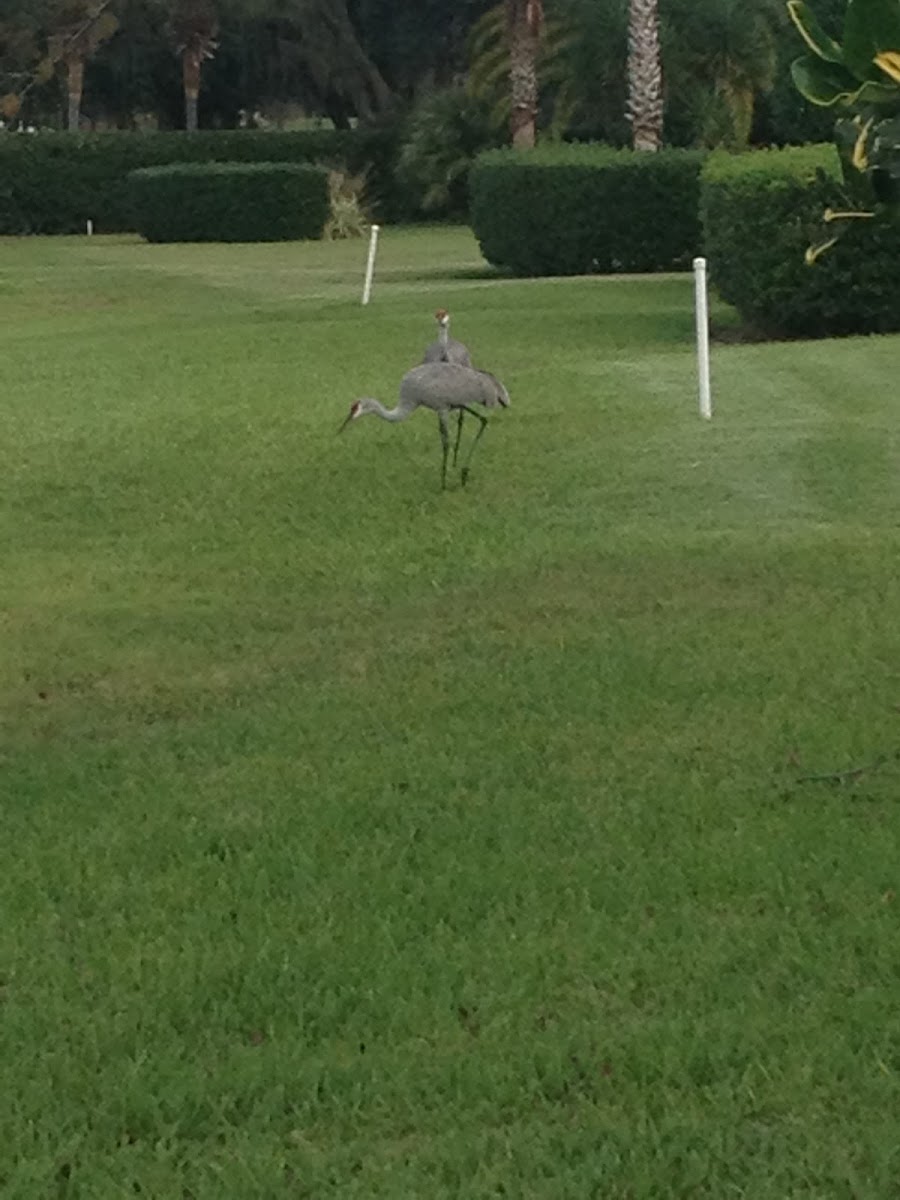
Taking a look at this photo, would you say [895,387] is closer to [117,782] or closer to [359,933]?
[117,782]

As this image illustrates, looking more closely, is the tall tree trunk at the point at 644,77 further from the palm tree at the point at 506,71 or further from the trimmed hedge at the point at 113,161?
the trimmed hedge at the point at 113,161

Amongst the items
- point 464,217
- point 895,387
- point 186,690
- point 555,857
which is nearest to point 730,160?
point 895,387

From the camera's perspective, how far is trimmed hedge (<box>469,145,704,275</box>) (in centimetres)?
3409

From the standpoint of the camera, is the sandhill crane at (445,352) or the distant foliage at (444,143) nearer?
the sandhill crane at (445,352)

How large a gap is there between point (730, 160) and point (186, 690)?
19.0m

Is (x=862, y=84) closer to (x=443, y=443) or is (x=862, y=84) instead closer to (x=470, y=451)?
(x=443, y=443)

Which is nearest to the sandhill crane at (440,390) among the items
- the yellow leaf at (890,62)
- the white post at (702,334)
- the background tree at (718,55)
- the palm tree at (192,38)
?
the white post at (702,334)

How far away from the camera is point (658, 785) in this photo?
7551mm

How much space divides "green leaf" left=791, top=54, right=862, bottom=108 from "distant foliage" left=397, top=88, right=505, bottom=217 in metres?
45.2

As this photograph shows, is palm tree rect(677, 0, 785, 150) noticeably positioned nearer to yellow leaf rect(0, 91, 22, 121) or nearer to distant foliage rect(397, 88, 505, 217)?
distant foliage rect(397, 88, 505, 217)

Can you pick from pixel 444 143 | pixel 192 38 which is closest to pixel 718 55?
pixel 444 143

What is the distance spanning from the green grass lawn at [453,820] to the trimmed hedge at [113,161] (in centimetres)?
3726

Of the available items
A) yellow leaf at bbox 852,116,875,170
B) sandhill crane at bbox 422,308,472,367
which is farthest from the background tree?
yellow leaf at bbox 852,116,875,170

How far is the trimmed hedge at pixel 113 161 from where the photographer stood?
172ft
